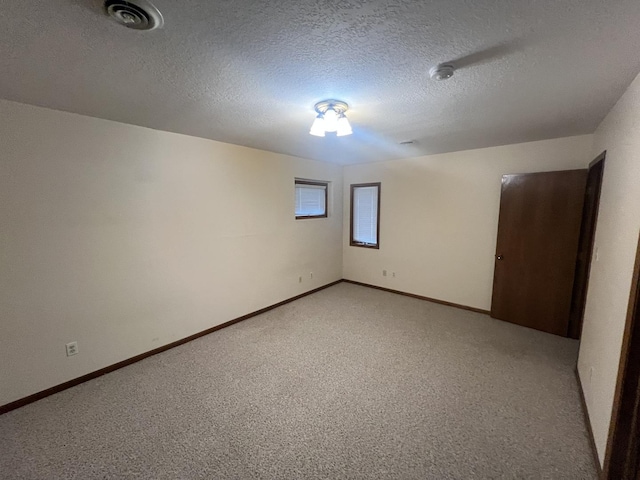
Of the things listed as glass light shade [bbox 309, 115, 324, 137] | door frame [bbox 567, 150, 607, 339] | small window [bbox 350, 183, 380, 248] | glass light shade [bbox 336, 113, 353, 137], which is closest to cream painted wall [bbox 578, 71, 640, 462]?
door frame [bbox 567, 150, 607, 339]

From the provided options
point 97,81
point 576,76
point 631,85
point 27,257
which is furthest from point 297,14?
point 27,257

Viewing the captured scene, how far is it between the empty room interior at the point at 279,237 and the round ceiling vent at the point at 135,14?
10 millimetres

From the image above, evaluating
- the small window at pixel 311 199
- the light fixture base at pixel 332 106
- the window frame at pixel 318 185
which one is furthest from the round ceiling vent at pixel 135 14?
the small window at pixel 311 199

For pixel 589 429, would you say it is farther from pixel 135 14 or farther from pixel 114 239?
pixel 114 239

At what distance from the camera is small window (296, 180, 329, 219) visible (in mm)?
4238

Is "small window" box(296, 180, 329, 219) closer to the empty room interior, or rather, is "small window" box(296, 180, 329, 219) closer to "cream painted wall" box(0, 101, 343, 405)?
the empty room interior

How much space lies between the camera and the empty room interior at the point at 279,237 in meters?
1.22

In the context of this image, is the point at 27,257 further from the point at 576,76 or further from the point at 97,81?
the point at 576,76

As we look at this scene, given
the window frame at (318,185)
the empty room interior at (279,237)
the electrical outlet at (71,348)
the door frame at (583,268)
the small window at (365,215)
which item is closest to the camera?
the empty room interior at (279,237)

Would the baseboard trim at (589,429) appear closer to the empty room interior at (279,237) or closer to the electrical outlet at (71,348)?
the empty room interior at (279,237)

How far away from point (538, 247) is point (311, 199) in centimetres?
318

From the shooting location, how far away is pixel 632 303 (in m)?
1.31

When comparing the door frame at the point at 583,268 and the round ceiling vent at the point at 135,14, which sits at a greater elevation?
the round ceiling vent at the point at 135,14

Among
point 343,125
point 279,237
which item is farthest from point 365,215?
point 343,125
